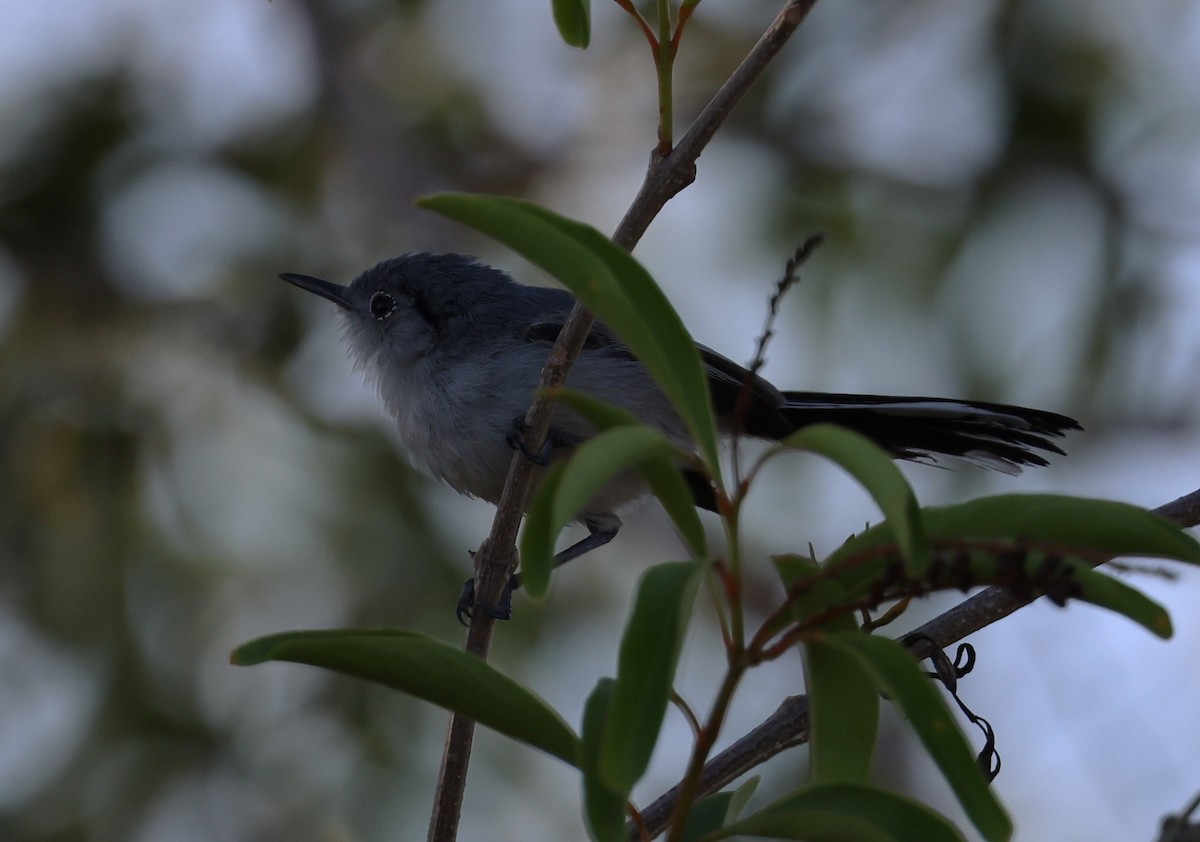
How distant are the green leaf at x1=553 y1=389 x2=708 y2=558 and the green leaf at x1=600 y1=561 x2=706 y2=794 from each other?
0.11 meters

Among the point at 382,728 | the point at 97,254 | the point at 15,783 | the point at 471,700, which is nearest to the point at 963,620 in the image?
the point at 471,700

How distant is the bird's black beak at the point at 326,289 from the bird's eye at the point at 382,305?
0.45 ft

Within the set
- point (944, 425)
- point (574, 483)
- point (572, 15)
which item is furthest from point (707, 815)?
point (944, 425)

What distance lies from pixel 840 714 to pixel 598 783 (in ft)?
0.92

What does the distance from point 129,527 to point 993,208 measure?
4.21m

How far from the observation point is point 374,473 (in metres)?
5.82

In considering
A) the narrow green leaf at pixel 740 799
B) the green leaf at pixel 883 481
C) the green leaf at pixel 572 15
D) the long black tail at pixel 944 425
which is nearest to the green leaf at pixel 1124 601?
the green leaf at pixel 883 481

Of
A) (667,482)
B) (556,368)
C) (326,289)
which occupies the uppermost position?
(326,289)

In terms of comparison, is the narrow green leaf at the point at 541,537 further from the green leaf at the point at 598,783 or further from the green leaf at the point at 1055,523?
the green leaf at the point at 1055,523

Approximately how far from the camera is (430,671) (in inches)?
53.5

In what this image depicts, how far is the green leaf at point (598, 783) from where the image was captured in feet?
4.00

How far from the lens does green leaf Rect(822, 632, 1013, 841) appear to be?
3.82ft

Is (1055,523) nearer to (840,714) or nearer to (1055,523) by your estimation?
(1055,523)

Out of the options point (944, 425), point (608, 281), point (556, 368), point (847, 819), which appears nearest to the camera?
point (847, 819)
